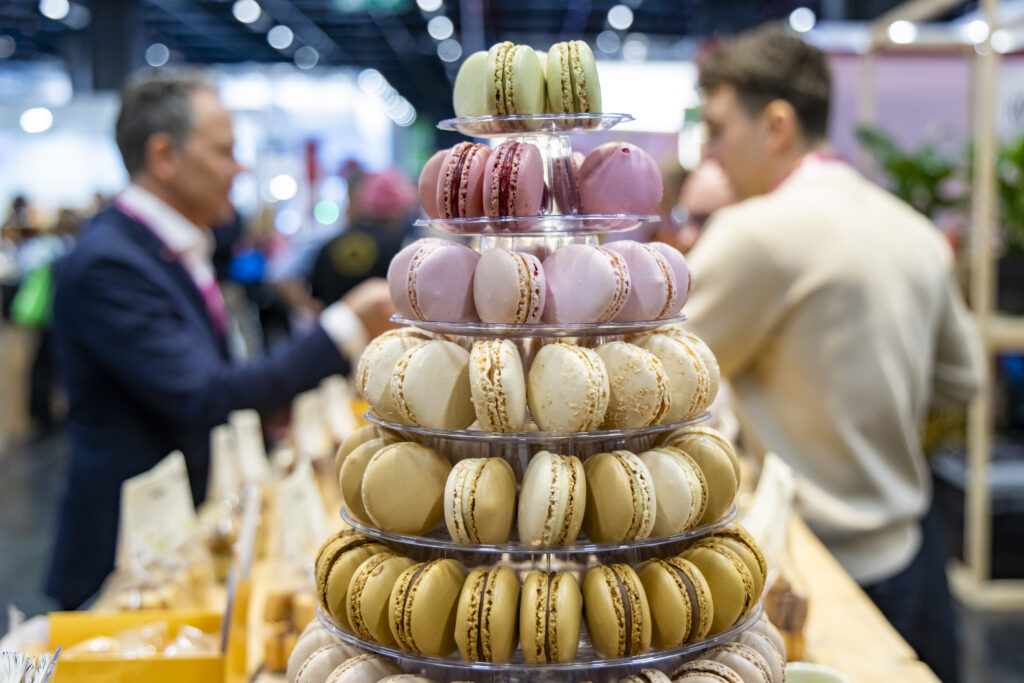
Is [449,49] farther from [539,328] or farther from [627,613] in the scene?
[627,613]

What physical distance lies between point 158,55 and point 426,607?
19280 mm

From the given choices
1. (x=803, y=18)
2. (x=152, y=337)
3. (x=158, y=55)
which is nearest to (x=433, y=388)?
(x=152, y=337)

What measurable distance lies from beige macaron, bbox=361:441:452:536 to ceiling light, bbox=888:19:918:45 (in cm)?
419

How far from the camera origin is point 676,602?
0.85 m

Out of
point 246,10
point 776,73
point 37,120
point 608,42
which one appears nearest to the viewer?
point 776,73

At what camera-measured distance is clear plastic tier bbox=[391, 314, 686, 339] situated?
89 centimetres

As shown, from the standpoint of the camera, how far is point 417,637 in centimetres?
84

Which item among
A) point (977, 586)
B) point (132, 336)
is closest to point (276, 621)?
point (132, 336)

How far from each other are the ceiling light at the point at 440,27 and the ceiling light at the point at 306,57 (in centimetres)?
299

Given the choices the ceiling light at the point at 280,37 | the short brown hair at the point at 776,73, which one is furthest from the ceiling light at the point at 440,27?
the short brown hair at the point at 776,73

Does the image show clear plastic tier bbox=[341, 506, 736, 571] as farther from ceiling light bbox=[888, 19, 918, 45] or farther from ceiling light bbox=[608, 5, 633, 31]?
ceiling light bbox=[608, 5, 633, 31]

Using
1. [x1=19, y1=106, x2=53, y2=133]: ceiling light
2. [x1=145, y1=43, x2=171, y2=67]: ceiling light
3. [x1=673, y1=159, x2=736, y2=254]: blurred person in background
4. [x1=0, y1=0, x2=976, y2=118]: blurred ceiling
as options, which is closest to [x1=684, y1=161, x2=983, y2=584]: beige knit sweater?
[x1=673, y1=159, x2=736, y2=254]: blurred person in background

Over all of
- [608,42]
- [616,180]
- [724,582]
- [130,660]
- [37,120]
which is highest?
[608,42]

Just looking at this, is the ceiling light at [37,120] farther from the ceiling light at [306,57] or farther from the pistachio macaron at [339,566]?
the pistachio macaron at [339,566]
